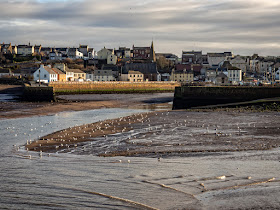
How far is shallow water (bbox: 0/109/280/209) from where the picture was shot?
14.8 meters

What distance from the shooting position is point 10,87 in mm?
91562

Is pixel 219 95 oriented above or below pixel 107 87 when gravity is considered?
above

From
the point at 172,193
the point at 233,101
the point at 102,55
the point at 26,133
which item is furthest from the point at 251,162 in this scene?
the point at 102,55

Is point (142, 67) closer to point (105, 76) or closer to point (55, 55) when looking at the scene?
point (105, 76)

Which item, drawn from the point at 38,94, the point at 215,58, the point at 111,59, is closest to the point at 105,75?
the point at 111,59

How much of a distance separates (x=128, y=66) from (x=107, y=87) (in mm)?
31167

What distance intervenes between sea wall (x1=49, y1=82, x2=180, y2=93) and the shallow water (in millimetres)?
68825

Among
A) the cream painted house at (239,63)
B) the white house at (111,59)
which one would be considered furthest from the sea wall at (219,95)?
the white house at (111,59)

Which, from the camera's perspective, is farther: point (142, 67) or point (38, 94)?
point (142, 67)

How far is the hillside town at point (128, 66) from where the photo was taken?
115 meters

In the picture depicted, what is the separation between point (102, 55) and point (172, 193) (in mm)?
155712

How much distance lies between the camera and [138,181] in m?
17.4

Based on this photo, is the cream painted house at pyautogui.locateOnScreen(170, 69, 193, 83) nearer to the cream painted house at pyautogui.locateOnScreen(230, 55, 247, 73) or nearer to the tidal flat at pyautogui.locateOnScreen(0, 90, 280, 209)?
the cream painted house at pyautogui.locateOnScreen(230, 55, 247, 73)

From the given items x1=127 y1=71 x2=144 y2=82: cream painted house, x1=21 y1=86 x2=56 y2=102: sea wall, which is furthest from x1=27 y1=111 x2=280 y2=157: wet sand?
x1=127 y1=71 x2=144 y2=82: cream painted house
